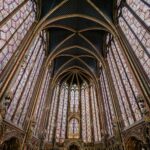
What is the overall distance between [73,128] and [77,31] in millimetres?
13612

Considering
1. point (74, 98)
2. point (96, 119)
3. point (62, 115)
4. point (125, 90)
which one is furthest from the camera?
point (74, 98)

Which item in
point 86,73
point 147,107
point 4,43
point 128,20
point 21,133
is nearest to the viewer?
point 147,107

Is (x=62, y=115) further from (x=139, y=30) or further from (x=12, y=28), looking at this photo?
(x=139, y=30)

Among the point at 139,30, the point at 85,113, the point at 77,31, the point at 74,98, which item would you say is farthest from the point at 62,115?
the point at 139,30

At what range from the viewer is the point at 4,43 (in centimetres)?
945

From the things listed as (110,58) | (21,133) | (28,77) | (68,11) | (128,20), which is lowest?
(21,133)

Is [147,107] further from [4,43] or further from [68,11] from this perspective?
[68,11]

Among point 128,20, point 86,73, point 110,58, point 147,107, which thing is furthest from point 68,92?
point 147,107

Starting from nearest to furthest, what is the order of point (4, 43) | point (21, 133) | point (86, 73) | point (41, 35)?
1. point (4, 43)
2. point (21, 133)
3. point (41, 35)
4. point (86, 73)

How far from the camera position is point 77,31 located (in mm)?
18375

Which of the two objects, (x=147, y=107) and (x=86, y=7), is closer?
(x=147, y=107)

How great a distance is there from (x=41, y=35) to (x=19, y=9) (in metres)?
5.84

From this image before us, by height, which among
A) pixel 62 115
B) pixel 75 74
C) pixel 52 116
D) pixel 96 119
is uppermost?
pixel 75 74

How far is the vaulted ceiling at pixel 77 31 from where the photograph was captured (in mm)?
15516
